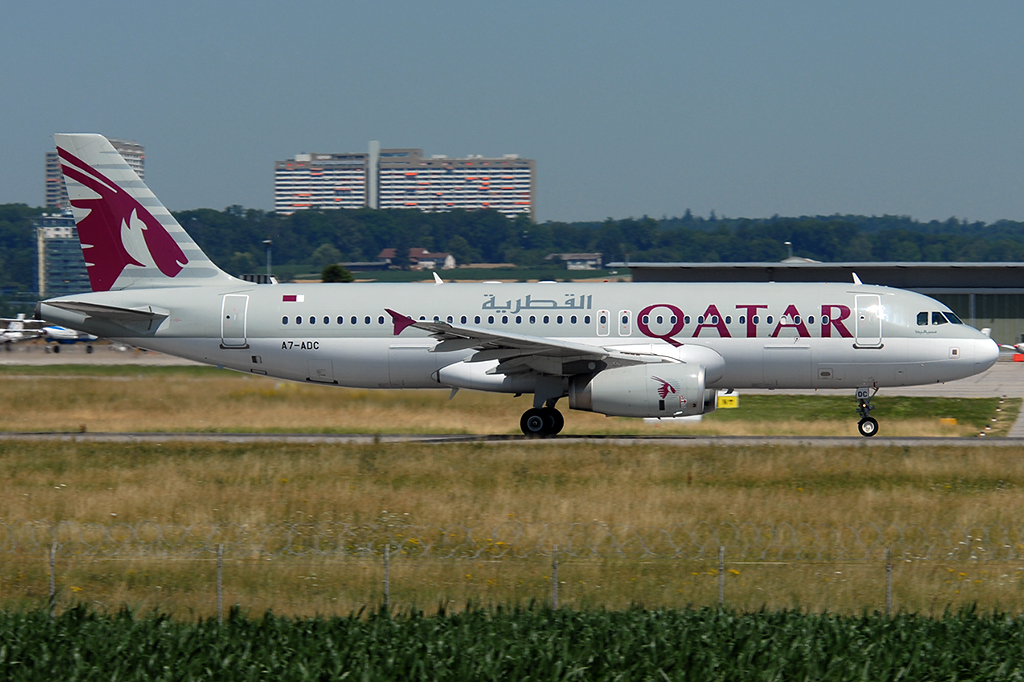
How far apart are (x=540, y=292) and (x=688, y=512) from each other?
12.1 meters

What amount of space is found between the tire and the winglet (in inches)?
163

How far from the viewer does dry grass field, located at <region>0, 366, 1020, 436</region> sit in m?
37.3

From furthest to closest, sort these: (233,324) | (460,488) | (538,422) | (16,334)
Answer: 1. (16,334)
2. (233,324)
3. (538,422)
4. (460,488)

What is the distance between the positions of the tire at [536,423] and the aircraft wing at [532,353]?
1333 millimetres

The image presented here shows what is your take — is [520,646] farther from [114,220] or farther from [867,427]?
[114,220]

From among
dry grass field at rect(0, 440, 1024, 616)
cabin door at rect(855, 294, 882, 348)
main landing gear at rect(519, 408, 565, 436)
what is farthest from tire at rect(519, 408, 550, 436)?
cabin door at rect(855, 294, 882, 348)

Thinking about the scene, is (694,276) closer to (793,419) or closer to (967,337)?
(793,419)

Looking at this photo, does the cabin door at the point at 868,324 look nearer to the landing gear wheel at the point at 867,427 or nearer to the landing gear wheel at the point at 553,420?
the landing gear wheel at the point at 867,427

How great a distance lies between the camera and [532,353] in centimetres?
3198

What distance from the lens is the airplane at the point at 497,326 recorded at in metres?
33.1

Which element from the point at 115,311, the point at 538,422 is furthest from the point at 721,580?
the point at 115,311

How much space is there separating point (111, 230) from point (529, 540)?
19.7 m

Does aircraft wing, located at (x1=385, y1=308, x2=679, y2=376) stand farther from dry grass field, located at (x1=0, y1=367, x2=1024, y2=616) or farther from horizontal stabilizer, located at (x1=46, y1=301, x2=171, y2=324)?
horizontal stabilizer, located at (x1=46, y1=301, x2=171, y2=324)

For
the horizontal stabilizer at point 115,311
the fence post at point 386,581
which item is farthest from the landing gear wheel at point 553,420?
the fence post at point 386,581
